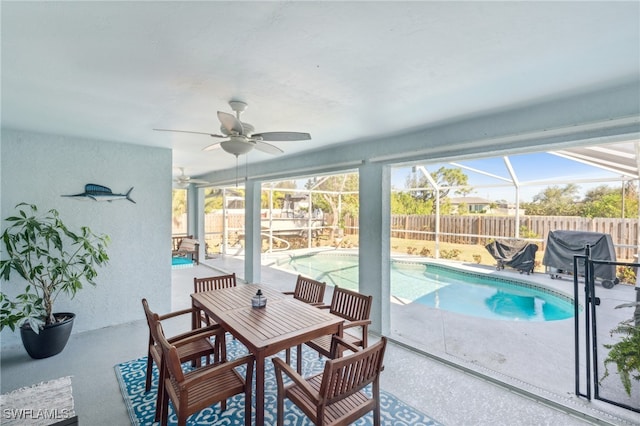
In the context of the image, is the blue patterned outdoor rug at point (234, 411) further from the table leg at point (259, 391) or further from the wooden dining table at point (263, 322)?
the wooden dining table at point (263, 322)

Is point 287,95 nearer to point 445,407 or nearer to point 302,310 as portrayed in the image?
point 302,310

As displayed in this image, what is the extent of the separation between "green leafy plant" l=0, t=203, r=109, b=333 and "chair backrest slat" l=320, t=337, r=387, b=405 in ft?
10.0

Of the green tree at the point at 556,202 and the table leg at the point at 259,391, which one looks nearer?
the table leg at the point at 259,391

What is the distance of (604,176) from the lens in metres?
6.17

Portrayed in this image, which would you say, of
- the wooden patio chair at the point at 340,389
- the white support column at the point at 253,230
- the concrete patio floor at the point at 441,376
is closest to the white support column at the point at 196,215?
the white support column at the point at 253,230

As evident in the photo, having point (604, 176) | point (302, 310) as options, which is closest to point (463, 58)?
point (302, 310)

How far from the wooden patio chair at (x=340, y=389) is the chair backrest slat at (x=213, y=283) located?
6.26 ft

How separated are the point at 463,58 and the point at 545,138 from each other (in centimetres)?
131

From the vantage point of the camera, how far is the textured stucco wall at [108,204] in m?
3.41

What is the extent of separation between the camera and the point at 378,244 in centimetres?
371

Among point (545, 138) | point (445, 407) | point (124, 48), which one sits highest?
point (124, 48)

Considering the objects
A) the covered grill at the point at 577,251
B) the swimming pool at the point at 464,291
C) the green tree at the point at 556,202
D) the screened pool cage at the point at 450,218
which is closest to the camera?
the swimming pool at the point at 464,291

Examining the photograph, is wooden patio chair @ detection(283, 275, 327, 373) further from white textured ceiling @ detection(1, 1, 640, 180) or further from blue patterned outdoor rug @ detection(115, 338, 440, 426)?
white textured ceiling @ detection(1, 1, 640, 180)

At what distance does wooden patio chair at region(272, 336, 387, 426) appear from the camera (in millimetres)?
1562
